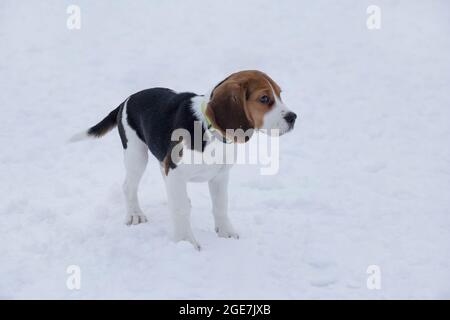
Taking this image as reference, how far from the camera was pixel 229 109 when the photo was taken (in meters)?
4.25

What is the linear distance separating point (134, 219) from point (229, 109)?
5.49ft

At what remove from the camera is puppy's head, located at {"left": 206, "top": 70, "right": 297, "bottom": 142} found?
4.24m

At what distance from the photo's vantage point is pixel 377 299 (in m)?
4.13

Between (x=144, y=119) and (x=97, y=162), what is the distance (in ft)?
8.23

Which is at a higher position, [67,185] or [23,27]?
[23,27]

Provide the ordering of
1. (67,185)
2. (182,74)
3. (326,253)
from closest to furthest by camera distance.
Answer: (326,253), (67,185), (182,74)

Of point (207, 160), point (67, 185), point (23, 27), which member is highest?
point (23, 27)

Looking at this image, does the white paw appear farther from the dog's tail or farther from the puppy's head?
the dog's tail

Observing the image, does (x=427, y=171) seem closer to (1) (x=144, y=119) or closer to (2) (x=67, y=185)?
(1) (x=144, y=119)

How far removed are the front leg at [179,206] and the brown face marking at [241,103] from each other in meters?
0.61

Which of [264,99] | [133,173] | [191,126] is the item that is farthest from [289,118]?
[133,173]

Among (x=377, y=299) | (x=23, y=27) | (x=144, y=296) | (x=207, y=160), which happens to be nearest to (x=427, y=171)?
(x=377, y=299)

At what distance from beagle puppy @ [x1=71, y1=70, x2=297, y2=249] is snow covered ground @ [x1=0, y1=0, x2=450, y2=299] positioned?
0.32 metres

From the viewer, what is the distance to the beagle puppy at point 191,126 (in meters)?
4.27
